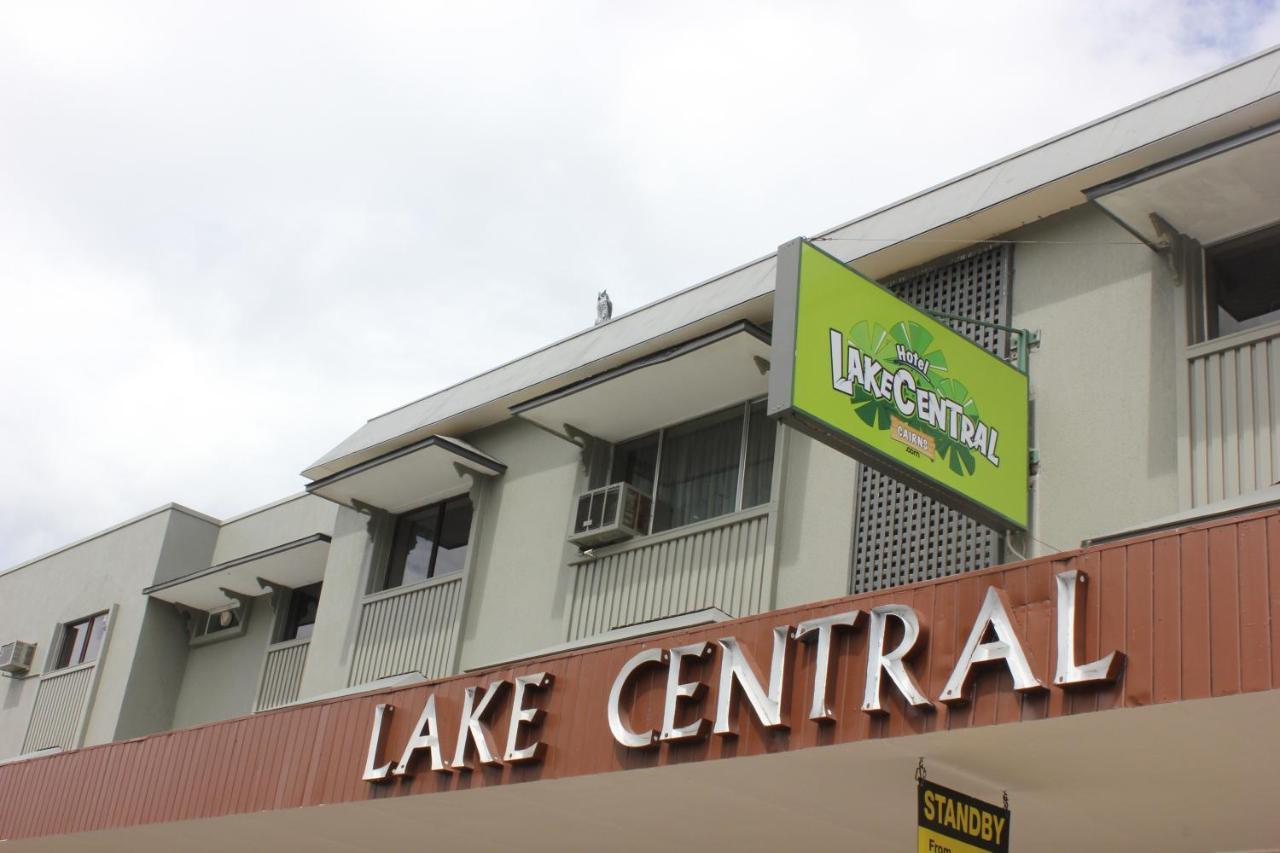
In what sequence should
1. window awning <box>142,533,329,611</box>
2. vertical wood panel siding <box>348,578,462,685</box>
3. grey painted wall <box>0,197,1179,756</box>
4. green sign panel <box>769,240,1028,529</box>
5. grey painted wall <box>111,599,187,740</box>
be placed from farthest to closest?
1. grey painted wall <box>111,599,187,740</box>
2. window awning <box>142,533,329,611</box>
3. vertical wood panel siding <box>348,578,462,685</box>
4. grey painted wall <box>0,197,1179,756</box>
5. green sign panel <box>769,240,1028,529</box>

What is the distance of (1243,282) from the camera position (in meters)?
10.9

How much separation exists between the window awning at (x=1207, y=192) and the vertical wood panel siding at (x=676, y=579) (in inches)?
160

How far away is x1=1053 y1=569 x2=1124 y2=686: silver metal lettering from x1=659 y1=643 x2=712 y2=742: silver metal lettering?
248cm

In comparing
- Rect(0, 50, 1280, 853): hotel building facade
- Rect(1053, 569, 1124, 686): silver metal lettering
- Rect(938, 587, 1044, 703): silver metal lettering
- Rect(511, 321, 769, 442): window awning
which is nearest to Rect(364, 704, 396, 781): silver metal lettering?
Rect(0, 50, 1280, 853): hotel building facade

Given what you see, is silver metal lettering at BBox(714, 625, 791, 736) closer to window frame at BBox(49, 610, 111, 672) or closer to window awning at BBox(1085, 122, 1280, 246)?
window awning at BBox(1085, 122, 1280, 246)

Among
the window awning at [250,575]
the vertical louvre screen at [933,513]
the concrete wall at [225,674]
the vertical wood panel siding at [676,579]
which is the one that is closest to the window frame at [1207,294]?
the vertical louvre screen at [933,513]

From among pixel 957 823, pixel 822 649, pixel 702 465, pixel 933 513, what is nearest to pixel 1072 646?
pixel 957 823

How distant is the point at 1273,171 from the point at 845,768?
16.2ft

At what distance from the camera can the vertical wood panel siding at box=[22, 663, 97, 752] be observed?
21.5 metres

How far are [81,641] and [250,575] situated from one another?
4066mm

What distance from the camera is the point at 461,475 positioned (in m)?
16.4

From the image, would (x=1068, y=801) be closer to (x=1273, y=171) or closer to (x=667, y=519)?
(x=1273, y=171)

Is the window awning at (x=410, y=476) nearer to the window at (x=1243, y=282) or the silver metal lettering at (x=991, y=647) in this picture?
the window at (x=1243, y=282)

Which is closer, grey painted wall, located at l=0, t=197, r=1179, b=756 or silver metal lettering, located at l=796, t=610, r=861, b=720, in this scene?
silver metal lettering, located at l=796, t=610, r=861, b=720
